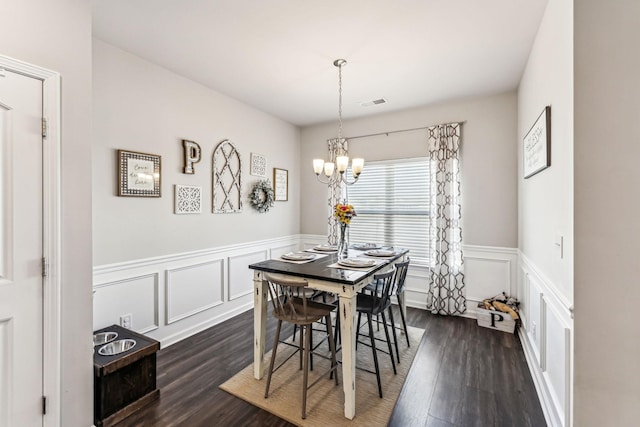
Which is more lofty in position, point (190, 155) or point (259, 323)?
point (190, 155)

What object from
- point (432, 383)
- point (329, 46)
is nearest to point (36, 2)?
point (329, 46)

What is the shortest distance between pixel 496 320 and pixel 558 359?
1.67 metres

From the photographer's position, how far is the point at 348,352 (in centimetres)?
196

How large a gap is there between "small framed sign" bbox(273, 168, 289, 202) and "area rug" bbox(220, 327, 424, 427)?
2.41 meters

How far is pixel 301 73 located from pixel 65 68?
1974mm

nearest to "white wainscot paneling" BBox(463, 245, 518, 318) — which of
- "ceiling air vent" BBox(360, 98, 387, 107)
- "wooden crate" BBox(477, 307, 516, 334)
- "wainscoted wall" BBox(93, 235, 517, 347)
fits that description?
"wainscoted wall" BBox(93, 235, 517, 347)

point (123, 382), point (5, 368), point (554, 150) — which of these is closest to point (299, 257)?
point (123, 382)

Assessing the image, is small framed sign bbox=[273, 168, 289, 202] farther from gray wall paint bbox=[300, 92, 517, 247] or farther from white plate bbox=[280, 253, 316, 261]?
white plate bbox=[280, 253, 316, 261]

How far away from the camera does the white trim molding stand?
5.00ft

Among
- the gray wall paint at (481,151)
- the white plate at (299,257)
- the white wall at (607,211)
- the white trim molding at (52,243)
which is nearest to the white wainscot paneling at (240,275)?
the white plate at (299,257)

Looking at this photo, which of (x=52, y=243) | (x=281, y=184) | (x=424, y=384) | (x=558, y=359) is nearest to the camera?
(x=52, y=243)

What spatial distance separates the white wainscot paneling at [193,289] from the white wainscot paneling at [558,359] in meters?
3.18

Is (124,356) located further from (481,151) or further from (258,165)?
(481,151)

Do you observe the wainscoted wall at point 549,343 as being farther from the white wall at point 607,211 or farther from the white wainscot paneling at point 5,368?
the white wainscot paneling at point 5,368
